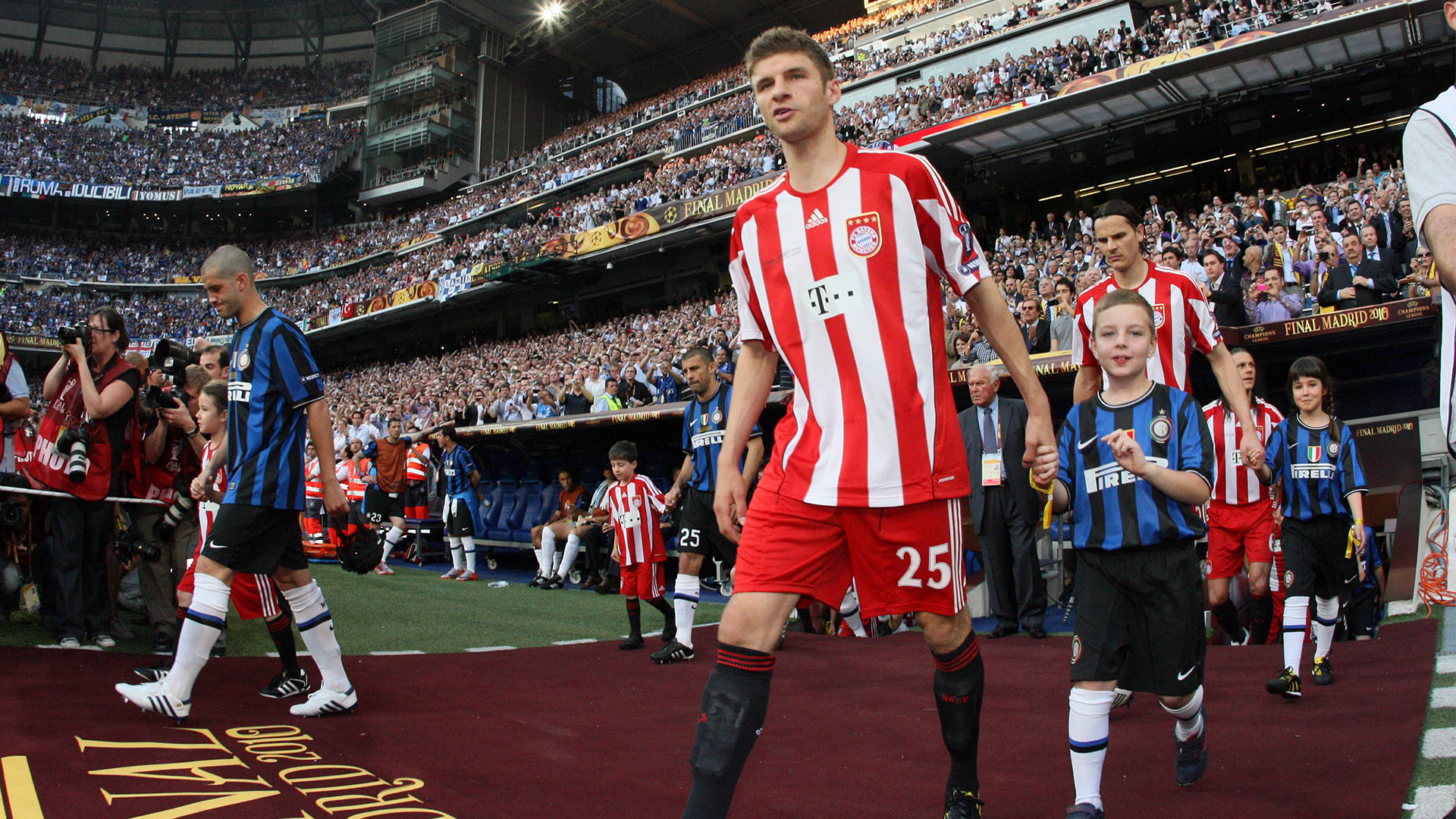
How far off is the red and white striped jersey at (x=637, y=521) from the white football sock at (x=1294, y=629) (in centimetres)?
398

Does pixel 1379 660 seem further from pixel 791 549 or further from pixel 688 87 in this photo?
pixel 688 87

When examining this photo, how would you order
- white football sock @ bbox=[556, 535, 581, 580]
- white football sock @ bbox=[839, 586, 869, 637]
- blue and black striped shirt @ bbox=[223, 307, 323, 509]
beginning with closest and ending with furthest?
1. blue and black striped shirt @ bbox=[223, 307, 323, 509]
2. white football sock @ bbox=[839, 586, 869, 637]
3. white football sock @ bbox=[556, 535, 581, 580]

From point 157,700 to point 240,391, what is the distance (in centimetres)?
134

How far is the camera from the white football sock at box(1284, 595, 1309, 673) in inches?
161

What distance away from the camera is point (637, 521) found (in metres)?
6.72

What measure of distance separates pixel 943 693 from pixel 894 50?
29790 millimetres

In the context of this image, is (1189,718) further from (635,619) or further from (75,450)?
(75,450)

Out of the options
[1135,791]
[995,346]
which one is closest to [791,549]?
[995,346]

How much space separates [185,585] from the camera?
5.09 m

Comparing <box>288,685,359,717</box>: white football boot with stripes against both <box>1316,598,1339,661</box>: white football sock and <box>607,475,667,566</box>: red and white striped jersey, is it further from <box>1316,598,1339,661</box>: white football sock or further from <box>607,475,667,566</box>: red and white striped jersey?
<box>1316,598,1339,661</box>: white football sock

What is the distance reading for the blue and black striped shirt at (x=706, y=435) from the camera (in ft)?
20.3

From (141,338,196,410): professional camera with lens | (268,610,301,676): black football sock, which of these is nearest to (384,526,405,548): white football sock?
A: (141,338,196,410): professional camera with lens

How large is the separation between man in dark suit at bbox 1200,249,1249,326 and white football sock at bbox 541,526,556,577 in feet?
25.8

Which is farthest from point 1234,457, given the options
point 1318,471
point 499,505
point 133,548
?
point 499,505
